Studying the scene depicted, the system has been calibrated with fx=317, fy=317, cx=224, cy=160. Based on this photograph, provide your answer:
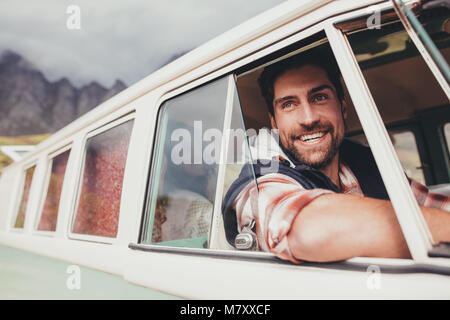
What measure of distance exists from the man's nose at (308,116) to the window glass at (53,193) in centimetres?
184

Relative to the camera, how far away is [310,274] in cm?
93

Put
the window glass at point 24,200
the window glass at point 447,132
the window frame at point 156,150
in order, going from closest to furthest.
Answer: the window frame at point 156,150 < the window glass at point 447,132 < the window glass at point 24,200

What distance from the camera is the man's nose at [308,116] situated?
1657mm

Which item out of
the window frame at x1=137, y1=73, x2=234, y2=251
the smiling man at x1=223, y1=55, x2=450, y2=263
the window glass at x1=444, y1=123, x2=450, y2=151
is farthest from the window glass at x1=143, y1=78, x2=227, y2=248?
the window glass at x1=444, y1=123, x2=450, y2=151

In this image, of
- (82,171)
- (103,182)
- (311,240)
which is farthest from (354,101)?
(82,171)

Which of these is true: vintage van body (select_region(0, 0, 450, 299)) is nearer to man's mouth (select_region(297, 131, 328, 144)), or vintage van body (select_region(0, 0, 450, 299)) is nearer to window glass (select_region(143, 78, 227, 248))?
window glass (select_region(143, 78, 227, 248))

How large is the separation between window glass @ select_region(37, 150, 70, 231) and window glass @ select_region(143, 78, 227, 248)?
1240 millimetres

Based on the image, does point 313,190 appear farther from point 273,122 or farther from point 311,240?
point 273,122

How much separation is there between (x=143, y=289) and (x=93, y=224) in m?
0.97

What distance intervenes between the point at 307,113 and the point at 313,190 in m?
0.63

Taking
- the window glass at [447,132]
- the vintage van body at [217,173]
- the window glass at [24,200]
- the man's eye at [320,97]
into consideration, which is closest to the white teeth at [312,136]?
the man's eye at [320,97]

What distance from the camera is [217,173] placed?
1400 mm

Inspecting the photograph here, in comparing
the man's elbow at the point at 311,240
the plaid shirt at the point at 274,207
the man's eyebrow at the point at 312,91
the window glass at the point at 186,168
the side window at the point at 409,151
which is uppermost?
the side window at the point at 409,151

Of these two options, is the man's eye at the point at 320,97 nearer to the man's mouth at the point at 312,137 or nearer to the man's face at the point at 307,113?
the man's face at the point at 307,113
